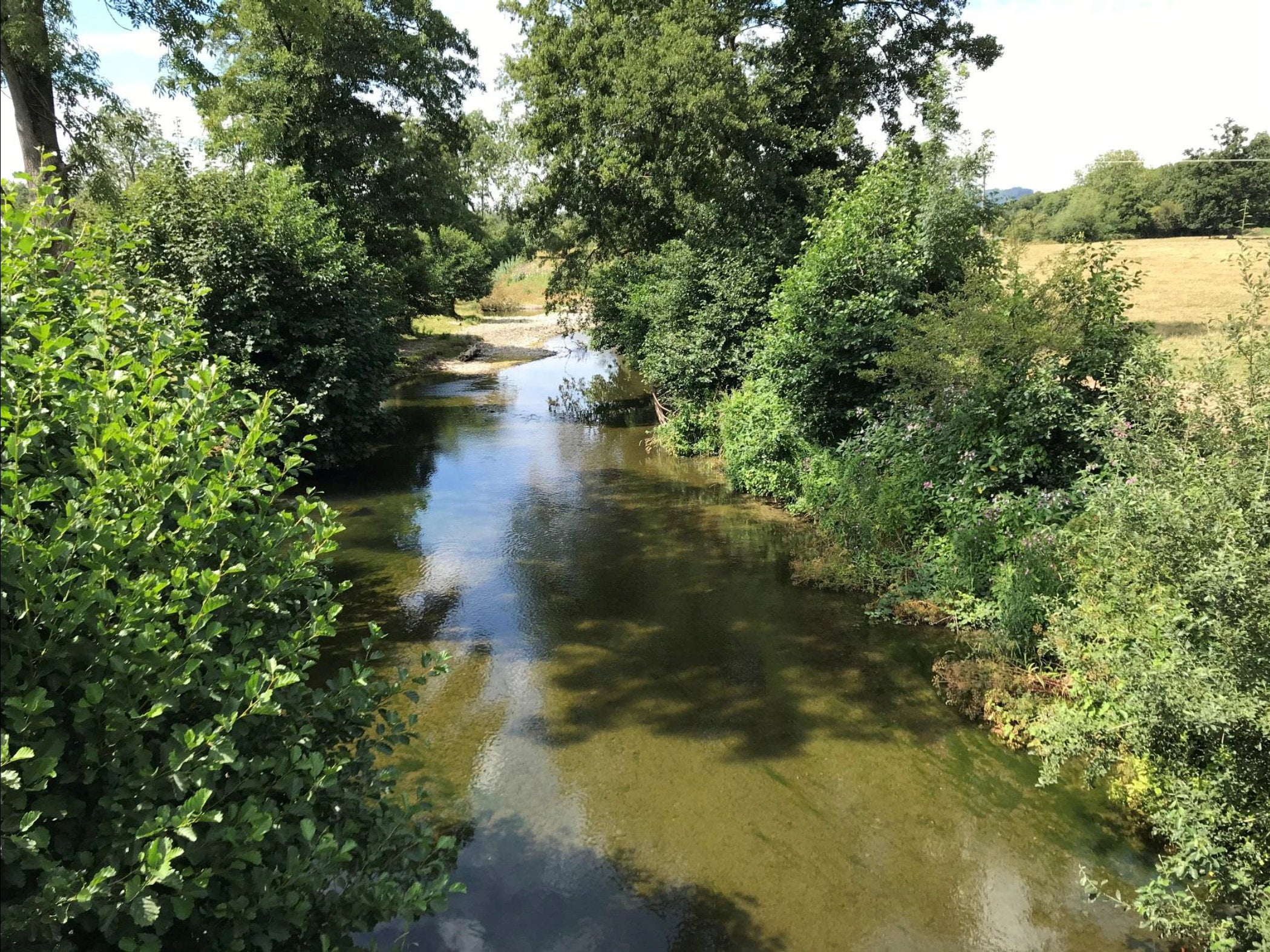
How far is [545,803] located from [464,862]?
2.55 ft

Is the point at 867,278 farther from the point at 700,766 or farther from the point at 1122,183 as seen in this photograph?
the point at 1122,183

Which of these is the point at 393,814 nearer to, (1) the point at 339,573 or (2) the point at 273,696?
(2) the point at 273,696

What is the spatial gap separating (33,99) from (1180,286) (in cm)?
2916

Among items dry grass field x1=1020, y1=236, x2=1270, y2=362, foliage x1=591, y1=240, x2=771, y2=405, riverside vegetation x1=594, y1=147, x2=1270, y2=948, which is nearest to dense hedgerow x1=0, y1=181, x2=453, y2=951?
riverside vegetation x1=594, y1=147, x2=1270, y2=948

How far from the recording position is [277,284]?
42.3 ft

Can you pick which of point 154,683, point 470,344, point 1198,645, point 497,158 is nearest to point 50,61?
point 154,683

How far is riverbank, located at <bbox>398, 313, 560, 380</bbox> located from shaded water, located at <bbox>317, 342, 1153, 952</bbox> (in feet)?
52.3

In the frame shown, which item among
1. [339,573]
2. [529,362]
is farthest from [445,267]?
[339,573]

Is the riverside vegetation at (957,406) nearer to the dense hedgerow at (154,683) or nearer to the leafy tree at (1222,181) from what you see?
the dense hedgerow at (154,683)

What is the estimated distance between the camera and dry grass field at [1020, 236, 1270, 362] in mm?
15961

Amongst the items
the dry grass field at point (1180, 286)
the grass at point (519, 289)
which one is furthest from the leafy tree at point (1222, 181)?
the grass at point (519, 289)

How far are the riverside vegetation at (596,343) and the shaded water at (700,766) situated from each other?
0.57m

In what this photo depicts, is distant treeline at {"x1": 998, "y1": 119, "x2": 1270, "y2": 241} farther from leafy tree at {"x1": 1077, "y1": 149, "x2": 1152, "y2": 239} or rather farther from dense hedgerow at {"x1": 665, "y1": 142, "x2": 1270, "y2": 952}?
dense hedgerow at {"x1": 665, "y1": 142, "x2": 1270, "y2": 952}

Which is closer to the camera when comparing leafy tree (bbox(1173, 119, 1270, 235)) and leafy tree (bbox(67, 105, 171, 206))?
leafy tree (bbox(67, 105, 171, 206))
